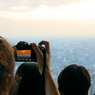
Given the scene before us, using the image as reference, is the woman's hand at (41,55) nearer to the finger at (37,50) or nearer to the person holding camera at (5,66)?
the finger at (37,50)

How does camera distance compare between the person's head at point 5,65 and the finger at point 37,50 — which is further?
the finger at point 37,50

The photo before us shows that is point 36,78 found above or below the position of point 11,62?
below

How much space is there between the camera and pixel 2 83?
0.60 metres

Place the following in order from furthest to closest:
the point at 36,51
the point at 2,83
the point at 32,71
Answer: the point at 32,71 < the point at 36,51 < the point at 2,83

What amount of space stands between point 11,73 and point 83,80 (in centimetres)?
52

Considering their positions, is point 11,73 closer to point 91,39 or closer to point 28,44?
point 28,44

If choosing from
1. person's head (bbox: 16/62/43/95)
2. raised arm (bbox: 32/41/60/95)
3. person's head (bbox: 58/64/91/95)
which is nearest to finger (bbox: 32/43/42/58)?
raised arm (bbox: 32/41/60/95)

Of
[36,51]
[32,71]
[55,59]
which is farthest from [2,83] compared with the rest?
[55,59]

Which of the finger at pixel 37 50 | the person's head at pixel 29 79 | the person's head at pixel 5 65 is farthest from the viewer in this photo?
the person's head at pixel 29 79

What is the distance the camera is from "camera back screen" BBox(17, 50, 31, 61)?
88cm

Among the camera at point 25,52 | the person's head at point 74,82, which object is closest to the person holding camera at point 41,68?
the camera at point 25,52

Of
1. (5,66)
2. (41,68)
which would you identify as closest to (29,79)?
(41,68)

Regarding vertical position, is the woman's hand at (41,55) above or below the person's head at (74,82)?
above

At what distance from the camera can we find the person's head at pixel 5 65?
23.5 inches
